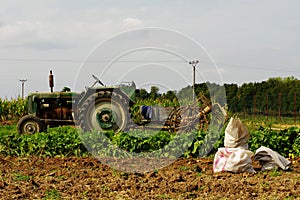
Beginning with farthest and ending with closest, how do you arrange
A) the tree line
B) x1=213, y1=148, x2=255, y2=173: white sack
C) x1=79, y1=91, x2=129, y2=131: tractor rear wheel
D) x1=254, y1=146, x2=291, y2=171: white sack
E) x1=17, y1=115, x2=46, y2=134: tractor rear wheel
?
the tree line < x1=17, y1=115, x2=46, y2=134: tractor rear wheel < x1=79, y1=91, x2=129, y2=131: tractor rear wheel < x1=254, y1=146, x2=291, y2=171: white sack < x1=213, y1=148, x2=255, y2=173: white sack

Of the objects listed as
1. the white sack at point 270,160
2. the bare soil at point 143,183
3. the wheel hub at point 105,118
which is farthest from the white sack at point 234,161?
the wheel hub at point 105,118

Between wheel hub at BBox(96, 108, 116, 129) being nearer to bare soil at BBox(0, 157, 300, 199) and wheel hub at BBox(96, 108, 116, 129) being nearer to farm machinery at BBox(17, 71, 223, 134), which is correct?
farm machinery at BBox(17, 71, 223, 134)

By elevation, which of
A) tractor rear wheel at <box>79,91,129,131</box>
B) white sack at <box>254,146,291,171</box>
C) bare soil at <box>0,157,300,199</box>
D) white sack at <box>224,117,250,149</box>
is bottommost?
bare soil at <box>0,157,300,199</box>

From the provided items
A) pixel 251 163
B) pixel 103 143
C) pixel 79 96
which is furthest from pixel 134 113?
pixel 251 163

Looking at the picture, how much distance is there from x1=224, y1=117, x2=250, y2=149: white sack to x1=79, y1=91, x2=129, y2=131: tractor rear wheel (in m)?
5.00

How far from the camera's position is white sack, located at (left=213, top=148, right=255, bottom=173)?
7.23 meters

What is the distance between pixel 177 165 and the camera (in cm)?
835

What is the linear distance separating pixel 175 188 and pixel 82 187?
4.06ft

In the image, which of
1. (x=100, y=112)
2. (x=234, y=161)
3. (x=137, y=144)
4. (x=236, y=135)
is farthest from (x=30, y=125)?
(x=234, y=161)

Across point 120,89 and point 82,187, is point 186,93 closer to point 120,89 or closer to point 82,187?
point 120,89

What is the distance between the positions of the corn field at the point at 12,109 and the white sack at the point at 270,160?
18874mm

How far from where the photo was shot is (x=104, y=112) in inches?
494

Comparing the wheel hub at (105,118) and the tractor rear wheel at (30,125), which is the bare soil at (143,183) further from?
the tractor rear wheel at (30,125)

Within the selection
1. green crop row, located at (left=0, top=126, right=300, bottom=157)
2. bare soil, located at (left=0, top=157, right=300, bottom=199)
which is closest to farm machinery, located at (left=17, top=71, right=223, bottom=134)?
green crop row, located at (left=0, top=126, right=300, bottom=157)
